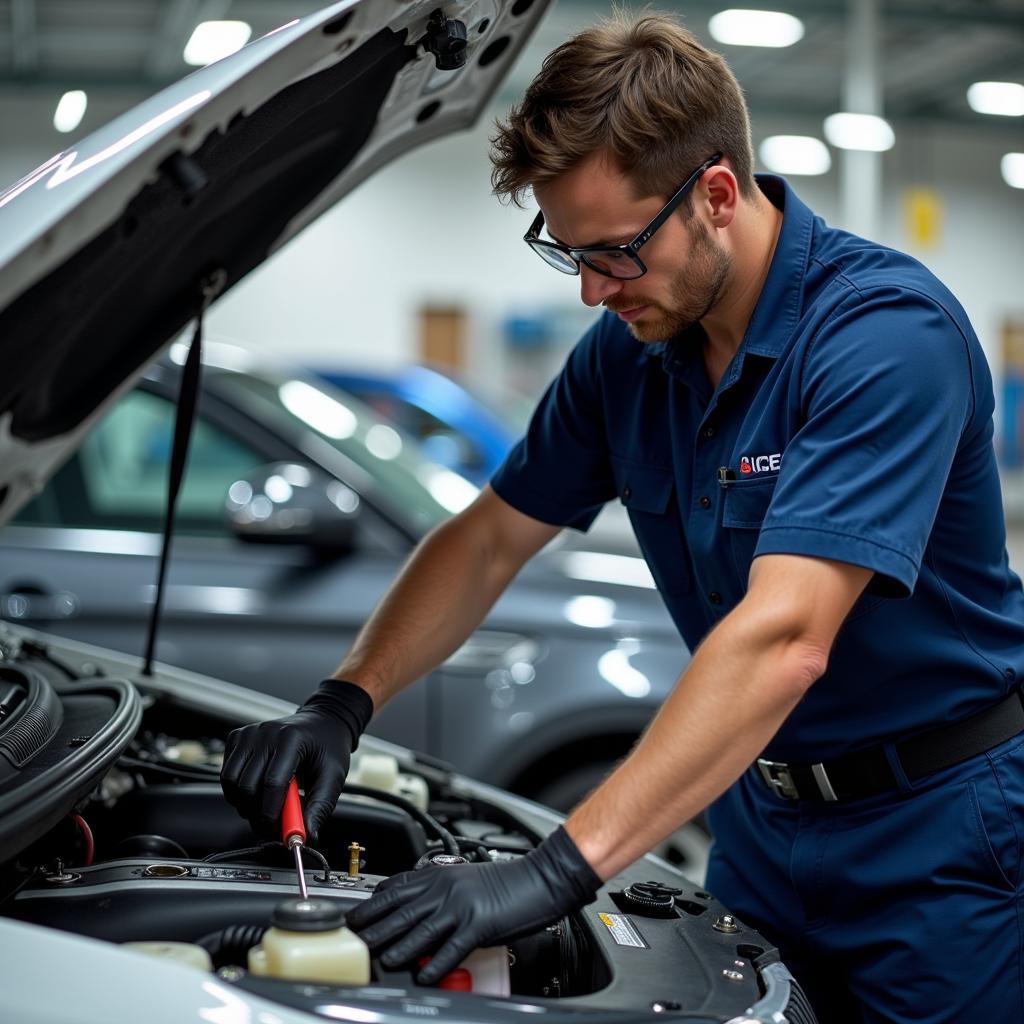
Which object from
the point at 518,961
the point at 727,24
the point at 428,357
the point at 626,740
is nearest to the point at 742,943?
the point at 518,961

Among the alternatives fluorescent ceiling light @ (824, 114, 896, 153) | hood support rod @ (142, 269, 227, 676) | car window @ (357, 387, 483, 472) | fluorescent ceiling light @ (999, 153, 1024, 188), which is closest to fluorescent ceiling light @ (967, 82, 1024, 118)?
fluorescent ceiling light @ (999, 153, 1024, 188)

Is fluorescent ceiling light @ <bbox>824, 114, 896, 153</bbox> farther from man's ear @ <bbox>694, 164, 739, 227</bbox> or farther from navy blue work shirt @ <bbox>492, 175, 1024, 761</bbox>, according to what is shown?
man's ear @ <bbox>694, 164, 739, 227</bbox>

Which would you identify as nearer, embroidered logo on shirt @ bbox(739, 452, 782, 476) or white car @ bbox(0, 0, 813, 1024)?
white car @ bbox(0, 0, 813, 1024)

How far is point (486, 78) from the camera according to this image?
1.98 metres

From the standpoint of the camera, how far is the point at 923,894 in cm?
159

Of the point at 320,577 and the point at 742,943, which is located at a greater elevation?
the point at 320,577

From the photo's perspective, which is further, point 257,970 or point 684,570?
point 684,570

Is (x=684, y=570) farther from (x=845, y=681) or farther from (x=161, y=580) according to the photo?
(x=161, y=580)

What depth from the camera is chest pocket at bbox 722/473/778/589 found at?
160cm

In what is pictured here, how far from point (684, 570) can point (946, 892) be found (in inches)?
21.7

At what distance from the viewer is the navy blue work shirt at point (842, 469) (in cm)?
138

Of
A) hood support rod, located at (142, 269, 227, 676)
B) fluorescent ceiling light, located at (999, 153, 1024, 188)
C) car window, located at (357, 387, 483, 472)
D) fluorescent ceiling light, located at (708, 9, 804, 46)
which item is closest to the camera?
hood support rod, located at (142, 269, 227, 676)

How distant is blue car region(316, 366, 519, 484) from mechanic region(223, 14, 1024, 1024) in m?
4.93

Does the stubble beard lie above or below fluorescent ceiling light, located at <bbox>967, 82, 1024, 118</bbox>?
below
